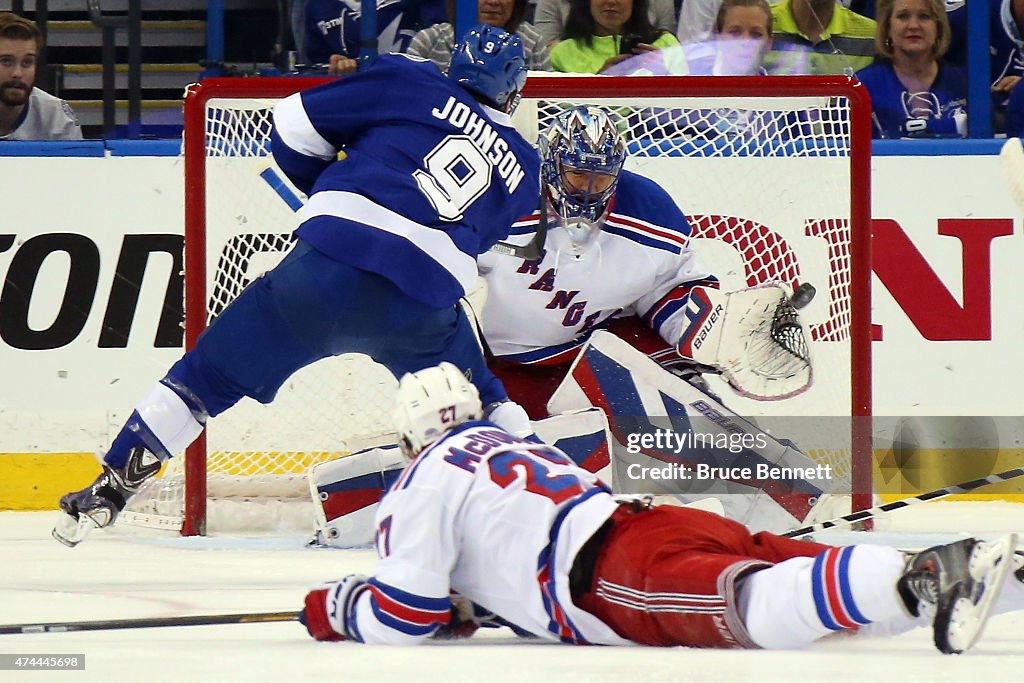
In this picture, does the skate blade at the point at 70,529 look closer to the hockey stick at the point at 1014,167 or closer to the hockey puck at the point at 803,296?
the hockey puck at the point at 803,296

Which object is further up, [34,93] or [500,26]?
[500,26]

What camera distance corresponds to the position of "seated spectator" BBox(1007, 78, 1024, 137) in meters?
4.20

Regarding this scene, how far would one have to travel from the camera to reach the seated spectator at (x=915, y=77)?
4180 millimetres

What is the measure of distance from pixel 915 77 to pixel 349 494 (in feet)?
6.45

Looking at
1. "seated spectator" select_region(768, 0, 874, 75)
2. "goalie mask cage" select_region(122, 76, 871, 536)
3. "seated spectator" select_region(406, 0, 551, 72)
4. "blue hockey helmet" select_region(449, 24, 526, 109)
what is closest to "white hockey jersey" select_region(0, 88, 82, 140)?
"goalie mask cage" select_region(122, 76, 871, 536)

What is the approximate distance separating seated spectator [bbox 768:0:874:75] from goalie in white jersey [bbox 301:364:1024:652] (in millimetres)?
2104

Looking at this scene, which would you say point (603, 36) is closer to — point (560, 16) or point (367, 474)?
point (560, 16)

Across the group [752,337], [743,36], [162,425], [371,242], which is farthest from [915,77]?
[162,425]

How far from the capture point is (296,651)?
206cm

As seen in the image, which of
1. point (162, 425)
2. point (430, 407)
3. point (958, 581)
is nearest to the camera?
point (958, 581)

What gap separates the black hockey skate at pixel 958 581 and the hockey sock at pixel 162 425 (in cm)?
161

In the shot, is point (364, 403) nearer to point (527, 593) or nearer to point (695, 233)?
point (695, 233)

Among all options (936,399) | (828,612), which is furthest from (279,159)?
(936,399)

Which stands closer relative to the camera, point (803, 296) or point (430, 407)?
point (430, 407)
